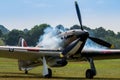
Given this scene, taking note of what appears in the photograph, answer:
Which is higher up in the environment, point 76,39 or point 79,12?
point 79,12

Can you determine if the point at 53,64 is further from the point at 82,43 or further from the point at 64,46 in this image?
the point at 82,43

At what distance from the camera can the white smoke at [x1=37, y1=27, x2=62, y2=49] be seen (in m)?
28.5

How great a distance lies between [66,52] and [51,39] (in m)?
2.37

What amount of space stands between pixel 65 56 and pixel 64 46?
0.75 meters

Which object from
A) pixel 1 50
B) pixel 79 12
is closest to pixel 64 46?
pixel 79 12

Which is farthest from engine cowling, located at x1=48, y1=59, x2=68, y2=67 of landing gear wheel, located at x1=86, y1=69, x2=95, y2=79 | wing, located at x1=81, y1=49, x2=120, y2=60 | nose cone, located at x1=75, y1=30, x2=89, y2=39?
nose cone, located at x1=75, y1=30, x2=89, y2=39

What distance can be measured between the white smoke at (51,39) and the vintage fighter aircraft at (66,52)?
1.10ft

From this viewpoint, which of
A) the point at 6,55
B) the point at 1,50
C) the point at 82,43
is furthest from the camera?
the point at 6,55

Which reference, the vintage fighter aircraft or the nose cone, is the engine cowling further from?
the nose cone

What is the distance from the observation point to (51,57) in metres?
29.6

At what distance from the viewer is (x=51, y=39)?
29281 millimetres

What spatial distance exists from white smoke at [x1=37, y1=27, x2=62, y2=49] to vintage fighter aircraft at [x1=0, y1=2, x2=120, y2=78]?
1.10 feet

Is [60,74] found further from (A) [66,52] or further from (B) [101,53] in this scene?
(A) [66,52]

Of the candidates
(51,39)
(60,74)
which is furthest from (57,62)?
(60,74)
